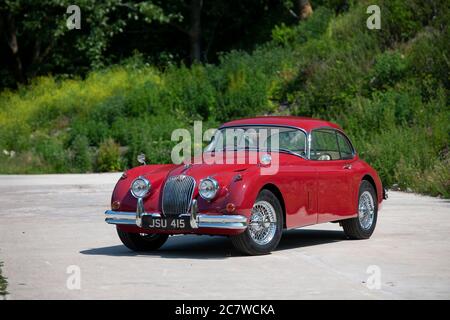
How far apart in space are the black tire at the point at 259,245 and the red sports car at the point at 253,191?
0.04 ft

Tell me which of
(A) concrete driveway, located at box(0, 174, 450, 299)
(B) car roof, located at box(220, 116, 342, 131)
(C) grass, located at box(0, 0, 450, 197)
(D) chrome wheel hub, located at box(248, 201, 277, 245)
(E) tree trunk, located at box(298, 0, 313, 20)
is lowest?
(A) concrete driveway, located at box(0, 174, 450, 299)

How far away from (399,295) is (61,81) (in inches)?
1155

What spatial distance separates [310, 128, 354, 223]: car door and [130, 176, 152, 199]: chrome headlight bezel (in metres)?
2.12

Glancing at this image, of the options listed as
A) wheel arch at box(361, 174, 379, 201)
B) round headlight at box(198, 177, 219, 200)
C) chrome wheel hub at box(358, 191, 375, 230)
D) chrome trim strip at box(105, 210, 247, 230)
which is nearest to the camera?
chrome trim strip at box(105, 210, 247, 230)

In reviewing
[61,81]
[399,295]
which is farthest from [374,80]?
[399,295]

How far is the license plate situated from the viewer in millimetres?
11750

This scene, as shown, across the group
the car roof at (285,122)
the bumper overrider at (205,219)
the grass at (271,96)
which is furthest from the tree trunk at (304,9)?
the bumper overrider at (205,219)

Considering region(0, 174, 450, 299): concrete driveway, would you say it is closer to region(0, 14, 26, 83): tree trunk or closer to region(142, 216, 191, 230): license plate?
region(142, 216, 191, 230): license plate

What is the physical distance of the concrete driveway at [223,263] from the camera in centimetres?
944

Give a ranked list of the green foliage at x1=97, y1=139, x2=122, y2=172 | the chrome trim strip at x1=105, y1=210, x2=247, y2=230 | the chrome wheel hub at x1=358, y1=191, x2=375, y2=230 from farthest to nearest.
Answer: the green foliage at x1=97, y1=139, x2=122, y2=172 < the chrome wheel hub at x1=358, y1=191, x2=375, y2=230 < the chrome trim strip at x1=105, y1=210, x2=247, y2=230

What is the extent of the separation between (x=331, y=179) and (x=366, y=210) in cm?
112

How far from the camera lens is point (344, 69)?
1167 inches

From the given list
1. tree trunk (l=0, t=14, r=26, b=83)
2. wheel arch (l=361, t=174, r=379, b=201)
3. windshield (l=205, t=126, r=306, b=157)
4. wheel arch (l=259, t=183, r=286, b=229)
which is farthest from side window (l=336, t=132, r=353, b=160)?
tree trunk (l=0, t=14, r=26, b=83)

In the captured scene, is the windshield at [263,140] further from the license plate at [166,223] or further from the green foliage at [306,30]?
the green foliage at [306,30]
